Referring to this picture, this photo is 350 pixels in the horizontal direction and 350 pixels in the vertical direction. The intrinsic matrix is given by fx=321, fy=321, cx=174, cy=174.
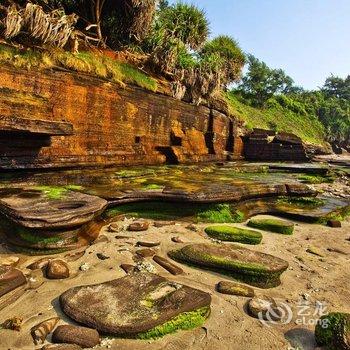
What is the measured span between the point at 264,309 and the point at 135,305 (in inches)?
46.4

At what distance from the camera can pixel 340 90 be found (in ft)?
217

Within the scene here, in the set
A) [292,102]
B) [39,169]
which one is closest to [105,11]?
[39,169]

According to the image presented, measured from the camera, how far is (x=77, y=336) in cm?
234

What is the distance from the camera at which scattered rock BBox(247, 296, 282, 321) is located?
2842 mm

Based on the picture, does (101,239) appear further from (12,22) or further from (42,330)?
(12,22)

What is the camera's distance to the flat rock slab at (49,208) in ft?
12.5

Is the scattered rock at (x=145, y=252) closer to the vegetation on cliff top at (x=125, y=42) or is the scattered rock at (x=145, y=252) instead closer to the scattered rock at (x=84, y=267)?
the scattered rock at (x=84, y=267)

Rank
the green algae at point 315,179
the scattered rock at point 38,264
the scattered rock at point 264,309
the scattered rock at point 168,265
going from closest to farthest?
the scattered rock at point 264,309 < the scattered rock at point 38,264 < the scattered rock at point 168,265 < the green algae at point 315,179

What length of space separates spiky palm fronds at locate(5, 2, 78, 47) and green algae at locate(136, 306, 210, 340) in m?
6.63

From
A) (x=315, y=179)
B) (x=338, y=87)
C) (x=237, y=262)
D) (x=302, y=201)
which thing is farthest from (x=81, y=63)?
(x=338, y=87)

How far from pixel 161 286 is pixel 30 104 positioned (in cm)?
543

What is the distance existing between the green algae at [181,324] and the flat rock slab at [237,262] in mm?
834

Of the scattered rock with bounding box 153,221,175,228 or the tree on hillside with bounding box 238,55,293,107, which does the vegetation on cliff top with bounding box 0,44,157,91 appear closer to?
the scattered rock with bounding box 153,221,175,228

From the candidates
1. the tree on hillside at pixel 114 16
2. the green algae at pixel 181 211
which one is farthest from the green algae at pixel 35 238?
the tree on hillside at pixel 114 16
